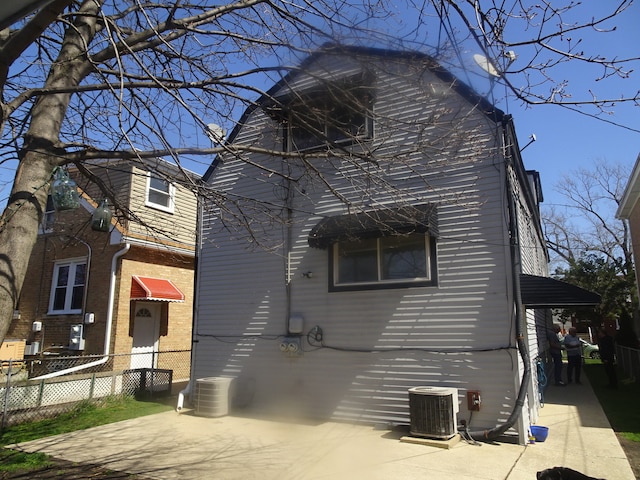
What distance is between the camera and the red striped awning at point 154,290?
43.8 feet

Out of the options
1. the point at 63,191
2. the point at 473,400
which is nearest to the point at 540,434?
the point at 473,400

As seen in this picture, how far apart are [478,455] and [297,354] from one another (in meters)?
3.90

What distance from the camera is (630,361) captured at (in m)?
14.4

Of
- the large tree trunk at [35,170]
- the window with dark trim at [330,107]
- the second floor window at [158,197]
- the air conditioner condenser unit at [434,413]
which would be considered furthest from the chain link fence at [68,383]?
the window with dark trim at [330,107]

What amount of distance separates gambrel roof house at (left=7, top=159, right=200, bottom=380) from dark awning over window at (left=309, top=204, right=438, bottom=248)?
5408 mm

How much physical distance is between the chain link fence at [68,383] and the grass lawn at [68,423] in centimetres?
23

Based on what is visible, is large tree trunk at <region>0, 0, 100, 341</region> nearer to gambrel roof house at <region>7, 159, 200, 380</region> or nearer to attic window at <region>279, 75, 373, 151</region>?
attic window at <region>279, 75, 373, 151</region>

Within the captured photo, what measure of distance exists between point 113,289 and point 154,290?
112cm

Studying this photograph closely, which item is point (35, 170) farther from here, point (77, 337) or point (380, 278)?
point (77, 337)

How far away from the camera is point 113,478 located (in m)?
5.72

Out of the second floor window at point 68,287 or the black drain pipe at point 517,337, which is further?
the second floor window at point 68,287

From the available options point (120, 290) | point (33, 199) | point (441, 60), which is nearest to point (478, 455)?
point (441, 60)

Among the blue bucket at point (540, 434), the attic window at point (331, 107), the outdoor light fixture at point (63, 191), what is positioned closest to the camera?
the outdoor light fixture at point (63, 191)

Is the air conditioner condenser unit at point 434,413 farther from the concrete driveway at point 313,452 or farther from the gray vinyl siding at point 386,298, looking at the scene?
the gray vinyl siding at point 386,298
